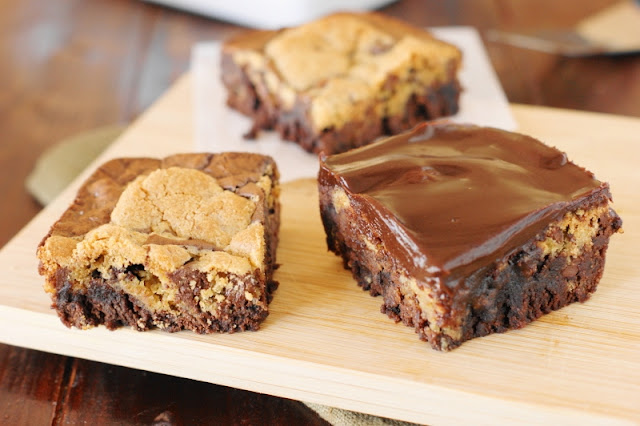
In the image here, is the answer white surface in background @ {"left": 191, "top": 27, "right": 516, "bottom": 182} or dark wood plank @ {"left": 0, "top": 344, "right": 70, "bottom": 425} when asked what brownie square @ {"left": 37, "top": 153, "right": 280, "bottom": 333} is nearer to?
dark wood plank @ {"left": 0, "top": 344, "right": 70, "bottom": 425}

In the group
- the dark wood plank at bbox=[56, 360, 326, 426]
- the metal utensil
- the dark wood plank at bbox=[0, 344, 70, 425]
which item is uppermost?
the metal utensil

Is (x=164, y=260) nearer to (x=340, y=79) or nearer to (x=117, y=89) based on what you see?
(x=340, y=79)

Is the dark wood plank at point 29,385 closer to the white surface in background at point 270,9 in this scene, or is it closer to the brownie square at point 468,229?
the brownie square at point 468,229

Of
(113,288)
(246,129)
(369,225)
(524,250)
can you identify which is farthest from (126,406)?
(246,129)

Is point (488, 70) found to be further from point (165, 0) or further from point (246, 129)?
point (165, 0)

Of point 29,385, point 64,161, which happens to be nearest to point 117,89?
point 64,161

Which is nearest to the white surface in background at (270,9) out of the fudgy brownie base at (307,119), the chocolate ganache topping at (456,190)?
the fudgy brownie base at (307,119)

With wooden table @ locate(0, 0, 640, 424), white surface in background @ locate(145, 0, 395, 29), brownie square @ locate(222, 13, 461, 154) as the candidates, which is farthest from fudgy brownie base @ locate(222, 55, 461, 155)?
white surface in background @ locate(145, 0, 395, 29)
